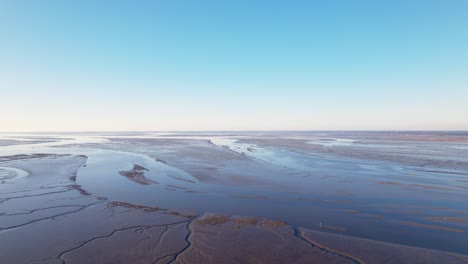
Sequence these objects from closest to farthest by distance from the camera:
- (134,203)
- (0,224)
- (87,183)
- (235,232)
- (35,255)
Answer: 1. (35,255)
2. (235,232)
3. (0,224)
4. (134,203)
5. (87,183)

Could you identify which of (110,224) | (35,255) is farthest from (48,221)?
(35,255)

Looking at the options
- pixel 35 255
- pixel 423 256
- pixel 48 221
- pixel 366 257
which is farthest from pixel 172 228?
pixel 423 256

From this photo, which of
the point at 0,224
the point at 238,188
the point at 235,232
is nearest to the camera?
the point at 235,232

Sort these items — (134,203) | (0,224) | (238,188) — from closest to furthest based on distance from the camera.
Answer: (0,224) < (134,203) < (238,188)

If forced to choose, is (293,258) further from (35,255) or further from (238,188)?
(238,188)

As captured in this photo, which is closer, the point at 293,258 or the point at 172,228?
the point at 293,258

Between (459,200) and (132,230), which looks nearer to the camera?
(132,230)

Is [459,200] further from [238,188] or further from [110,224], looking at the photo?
[110,224]

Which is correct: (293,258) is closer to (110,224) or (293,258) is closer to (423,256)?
(423,256)

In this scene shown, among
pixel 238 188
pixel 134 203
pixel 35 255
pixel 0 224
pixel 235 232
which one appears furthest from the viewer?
pixel 238 188
